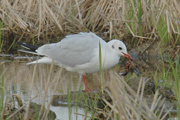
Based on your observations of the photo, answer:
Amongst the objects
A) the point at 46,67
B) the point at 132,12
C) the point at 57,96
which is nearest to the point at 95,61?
the point at 57,96

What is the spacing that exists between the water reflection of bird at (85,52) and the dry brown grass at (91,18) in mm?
1836

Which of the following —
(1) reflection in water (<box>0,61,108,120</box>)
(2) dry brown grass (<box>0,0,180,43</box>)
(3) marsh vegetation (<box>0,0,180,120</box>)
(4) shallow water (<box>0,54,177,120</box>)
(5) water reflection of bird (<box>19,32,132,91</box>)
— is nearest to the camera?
(1) reflection in water (<box>0,61,108,120</box>)

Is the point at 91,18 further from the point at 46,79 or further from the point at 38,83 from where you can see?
the point at 38,83

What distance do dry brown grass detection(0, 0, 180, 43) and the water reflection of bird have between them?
6.02 ft

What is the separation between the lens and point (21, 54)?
870cm

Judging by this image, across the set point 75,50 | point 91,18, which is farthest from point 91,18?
point 75,50

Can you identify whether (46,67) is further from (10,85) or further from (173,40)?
(173,40)

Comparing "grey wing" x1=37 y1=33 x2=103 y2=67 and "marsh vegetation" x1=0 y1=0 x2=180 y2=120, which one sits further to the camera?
"marsh vegetation" x1=0 y1=0 x2=180 y2=120

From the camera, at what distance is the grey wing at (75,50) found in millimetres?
5895

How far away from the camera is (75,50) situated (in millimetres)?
6074

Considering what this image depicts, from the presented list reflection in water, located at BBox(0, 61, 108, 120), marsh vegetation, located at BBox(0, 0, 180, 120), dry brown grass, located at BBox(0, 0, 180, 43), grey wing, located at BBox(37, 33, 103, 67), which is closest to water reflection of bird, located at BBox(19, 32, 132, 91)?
grey wing, located at BBox(37, 33, 103, 67)

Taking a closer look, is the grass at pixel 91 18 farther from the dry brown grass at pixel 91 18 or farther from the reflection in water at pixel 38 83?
the reflection in water at pixel 38 83

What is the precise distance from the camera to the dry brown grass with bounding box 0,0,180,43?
7.89 metres

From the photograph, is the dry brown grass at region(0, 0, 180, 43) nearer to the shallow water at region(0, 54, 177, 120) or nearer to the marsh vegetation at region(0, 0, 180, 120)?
the marsh vegetation at region(0, 0, 180, 120)
